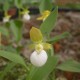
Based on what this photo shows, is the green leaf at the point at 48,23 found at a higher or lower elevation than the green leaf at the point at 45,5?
higher

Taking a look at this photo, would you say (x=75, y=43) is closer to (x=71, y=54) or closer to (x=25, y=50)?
(x=71, y=54)

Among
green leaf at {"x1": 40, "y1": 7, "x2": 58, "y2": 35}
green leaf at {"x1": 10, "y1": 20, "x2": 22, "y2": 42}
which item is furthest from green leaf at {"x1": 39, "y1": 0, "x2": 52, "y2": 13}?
green leaf at {"x1": 10, "y1": 20, "x2": 22, "y2": 42}

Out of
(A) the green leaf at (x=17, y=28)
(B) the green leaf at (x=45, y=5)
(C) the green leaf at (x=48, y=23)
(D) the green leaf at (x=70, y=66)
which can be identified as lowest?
(A) the green leaf at (x=17, y=28)

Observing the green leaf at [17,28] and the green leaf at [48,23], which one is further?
the green leaf at [17,28]

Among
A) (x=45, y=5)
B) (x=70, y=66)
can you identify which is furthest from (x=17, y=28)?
(x=70, y=66)

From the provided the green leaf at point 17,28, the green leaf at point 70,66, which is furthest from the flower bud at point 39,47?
the green leaf at point 17,28

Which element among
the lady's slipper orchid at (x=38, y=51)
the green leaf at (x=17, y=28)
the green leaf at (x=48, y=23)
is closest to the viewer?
the lady's slipper orchid at (x=38, y=51)

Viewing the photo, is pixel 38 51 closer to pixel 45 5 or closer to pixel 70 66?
pixel 70 66

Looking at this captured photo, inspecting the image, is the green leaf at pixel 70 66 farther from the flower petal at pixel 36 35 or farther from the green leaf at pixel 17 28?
the green leaf at pixel 17 28

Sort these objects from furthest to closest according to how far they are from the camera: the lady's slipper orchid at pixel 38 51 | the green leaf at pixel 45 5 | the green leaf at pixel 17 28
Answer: the green leaf at pixel 17 28
the green leaf at pixel 45 5
the lady's slipper orchid at pixel 38 51
